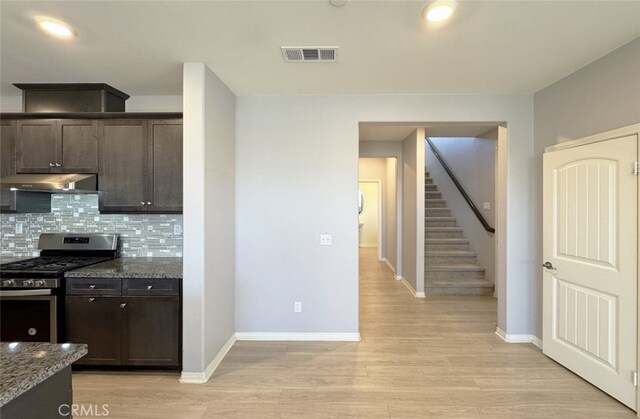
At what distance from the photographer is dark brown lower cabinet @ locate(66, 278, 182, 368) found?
262 centimetres

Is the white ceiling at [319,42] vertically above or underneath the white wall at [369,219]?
above

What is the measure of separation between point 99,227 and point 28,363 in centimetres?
273

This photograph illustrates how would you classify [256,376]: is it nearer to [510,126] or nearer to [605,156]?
[605,156]

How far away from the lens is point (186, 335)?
8.43ft

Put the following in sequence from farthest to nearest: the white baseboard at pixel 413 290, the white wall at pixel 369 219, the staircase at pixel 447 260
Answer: the white wall at pixel 369 219 < the staircase at pixel 447 260 < the white baseboard at pixel 413 290

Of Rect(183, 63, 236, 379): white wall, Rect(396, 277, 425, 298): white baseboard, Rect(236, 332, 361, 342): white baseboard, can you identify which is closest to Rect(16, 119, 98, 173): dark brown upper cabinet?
Rect(183, 63, 236, 379): white wall

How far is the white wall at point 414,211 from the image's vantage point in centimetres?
515

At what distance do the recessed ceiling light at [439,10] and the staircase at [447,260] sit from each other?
4.22 m

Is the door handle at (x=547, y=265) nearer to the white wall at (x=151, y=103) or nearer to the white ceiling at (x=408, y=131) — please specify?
the white ceiling at (x=408, y=131)

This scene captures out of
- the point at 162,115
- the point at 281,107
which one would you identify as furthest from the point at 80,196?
the point at 281,107

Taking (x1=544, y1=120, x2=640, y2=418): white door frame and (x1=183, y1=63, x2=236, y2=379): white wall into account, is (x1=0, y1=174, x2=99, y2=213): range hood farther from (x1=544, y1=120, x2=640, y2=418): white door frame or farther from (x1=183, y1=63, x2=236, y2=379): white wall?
(x1=544, y1=120, x2=640, y2=418): white door frame

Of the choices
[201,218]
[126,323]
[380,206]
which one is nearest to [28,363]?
[201,218]

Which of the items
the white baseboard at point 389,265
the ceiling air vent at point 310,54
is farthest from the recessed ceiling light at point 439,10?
the white baseboard at point 389,265

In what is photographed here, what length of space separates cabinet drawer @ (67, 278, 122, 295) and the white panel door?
3839 millimetres
